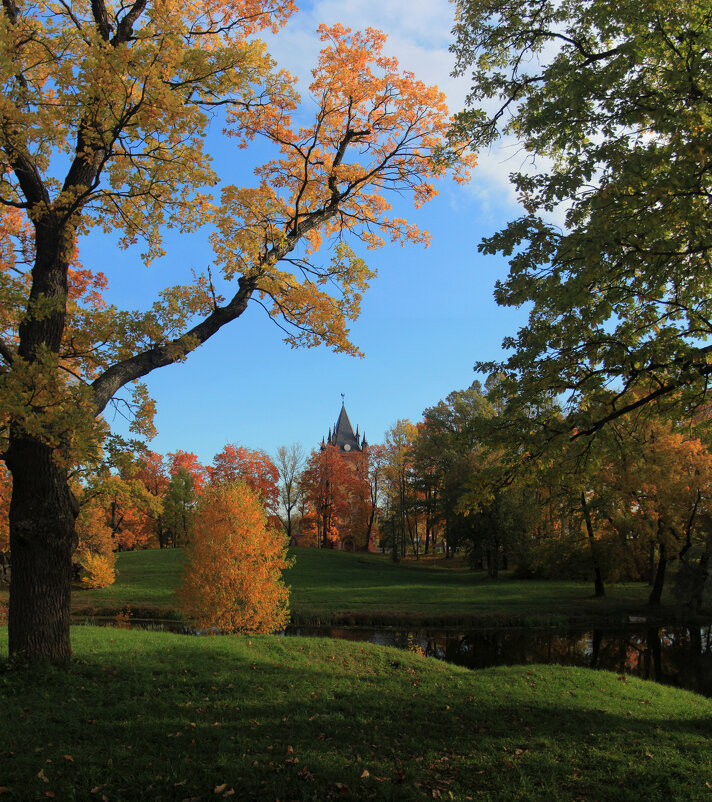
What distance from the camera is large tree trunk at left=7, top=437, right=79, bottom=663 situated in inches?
279

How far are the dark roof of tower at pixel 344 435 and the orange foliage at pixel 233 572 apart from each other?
62936 mm

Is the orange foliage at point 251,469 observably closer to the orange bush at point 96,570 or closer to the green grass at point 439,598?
the green grass at point 439,598

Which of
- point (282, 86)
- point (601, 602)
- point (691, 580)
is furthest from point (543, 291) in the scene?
point (601, 602)

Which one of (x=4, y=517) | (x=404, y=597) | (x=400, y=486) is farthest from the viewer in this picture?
(x=400, y=486)

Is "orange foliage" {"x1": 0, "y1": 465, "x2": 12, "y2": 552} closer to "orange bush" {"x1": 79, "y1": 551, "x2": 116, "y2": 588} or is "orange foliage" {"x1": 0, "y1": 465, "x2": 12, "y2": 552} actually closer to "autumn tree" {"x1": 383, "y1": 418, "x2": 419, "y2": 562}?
"orange bush" {"x1": 79, "y1": 551, "x2": 116, "y2": 588}

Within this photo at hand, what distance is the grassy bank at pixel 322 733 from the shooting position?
15.1 feet

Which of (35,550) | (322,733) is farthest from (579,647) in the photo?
(35,550)

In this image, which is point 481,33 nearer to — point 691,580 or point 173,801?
point 173,801

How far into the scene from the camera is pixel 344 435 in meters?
80.5

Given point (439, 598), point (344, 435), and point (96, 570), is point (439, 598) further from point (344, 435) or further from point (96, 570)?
point (344, 435)

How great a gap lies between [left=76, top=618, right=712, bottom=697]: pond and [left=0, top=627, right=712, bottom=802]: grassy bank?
21.1 feet

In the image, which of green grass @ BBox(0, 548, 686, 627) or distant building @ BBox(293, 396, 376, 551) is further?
distant building @ BBox(293, 396, 376, 551)

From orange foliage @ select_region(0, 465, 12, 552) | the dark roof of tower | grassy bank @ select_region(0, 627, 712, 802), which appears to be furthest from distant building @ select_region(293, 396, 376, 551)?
grassy bank @ select_region(0, 627, 712, 802)

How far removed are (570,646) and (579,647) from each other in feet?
0.90
